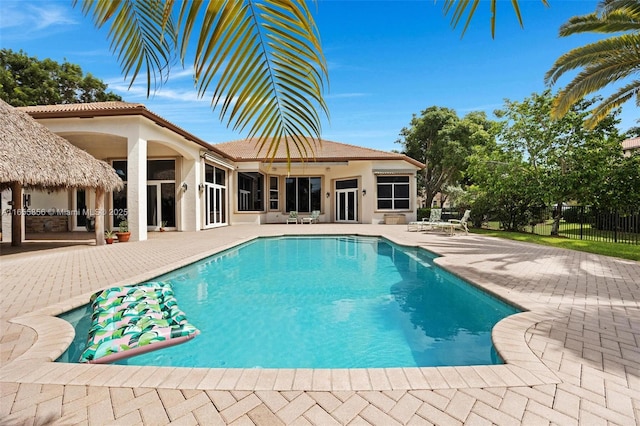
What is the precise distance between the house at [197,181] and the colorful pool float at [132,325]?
4.96 metres

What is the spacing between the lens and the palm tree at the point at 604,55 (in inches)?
333

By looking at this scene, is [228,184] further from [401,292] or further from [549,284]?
[549,284]

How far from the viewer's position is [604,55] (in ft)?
30.2

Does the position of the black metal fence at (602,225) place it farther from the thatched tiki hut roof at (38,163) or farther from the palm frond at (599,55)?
the thatched tiki hut roof at (38,163)

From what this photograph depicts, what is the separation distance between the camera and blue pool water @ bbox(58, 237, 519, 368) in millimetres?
3887

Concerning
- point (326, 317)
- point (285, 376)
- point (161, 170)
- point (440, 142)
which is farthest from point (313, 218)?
point (285, 376)

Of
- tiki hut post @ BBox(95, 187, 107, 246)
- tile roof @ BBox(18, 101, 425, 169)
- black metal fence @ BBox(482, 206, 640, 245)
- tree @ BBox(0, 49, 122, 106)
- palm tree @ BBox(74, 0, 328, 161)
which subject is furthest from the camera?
tree @ BBox(0, 49, 122, 106)

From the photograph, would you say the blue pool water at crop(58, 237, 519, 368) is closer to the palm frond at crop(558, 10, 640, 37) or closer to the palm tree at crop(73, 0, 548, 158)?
the palm tree at crop(73, 0, 548, 158)

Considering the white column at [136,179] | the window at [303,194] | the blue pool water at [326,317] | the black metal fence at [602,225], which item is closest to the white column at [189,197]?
the white column at [136,179]

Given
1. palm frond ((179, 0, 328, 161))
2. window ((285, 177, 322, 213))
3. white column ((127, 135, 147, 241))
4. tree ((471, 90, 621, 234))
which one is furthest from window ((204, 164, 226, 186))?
palm frond ((179, 0, 328, 161))

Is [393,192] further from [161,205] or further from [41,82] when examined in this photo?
[41,82]

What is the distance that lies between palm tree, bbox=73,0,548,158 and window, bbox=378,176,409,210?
20217mm

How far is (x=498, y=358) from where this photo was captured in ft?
10.2

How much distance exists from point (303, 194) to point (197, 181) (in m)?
9.38
